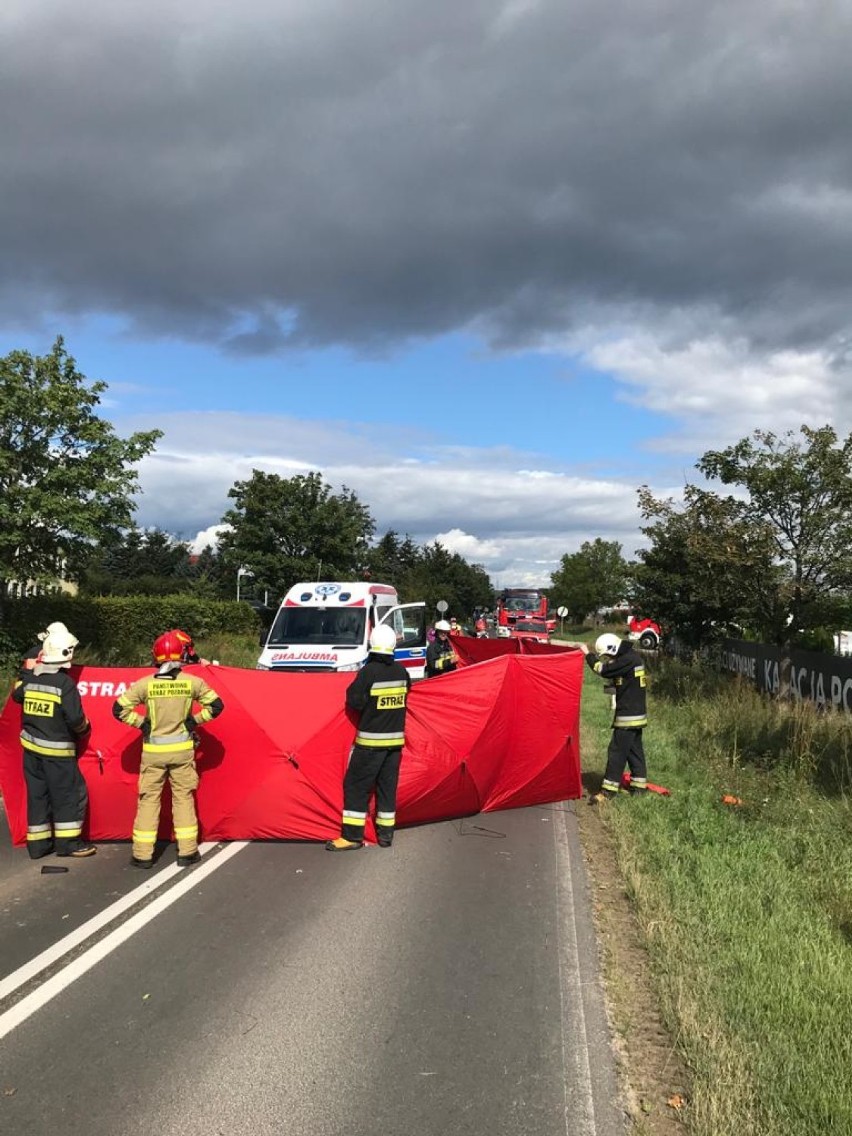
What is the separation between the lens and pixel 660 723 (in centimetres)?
1450

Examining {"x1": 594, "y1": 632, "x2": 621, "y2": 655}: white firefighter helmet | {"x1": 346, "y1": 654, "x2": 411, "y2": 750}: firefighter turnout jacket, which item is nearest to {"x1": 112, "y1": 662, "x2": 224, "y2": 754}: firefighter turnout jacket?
{"x1": 346, "y1": 654, "x2": 411, "y2": 750}: firefighter turnout jacket

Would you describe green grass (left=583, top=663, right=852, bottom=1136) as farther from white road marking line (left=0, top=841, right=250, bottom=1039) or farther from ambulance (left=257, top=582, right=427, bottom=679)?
ambulance (left=257, top=582, right=427, bottom=679)

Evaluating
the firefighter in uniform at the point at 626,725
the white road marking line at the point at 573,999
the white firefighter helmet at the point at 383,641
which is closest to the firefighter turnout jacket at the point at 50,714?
the white firefighter helmet at the point at 383,641

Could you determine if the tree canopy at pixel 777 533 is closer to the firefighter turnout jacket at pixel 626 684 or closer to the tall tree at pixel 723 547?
the tall tree at pixel 723 547

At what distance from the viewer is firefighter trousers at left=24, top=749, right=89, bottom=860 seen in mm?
6570

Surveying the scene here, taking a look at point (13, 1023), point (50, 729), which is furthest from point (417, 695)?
point (13, 1023)

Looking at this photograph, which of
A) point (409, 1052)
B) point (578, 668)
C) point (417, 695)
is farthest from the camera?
point (578, 668)

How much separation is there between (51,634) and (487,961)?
14.1 ft

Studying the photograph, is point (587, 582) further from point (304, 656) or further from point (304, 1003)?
point (304, 1003)

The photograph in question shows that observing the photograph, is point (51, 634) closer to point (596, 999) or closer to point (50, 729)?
point (50, 729)

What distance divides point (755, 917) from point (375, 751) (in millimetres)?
3146

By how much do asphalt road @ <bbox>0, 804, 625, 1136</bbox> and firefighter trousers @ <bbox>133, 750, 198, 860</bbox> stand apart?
23 cm

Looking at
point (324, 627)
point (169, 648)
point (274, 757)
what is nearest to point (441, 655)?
point (324, 627)

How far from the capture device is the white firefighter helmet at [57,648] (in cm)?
663
